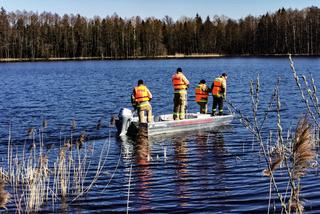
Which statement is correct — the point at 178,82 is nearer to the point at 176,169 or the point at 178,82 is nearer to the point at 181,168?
the point at 181,168

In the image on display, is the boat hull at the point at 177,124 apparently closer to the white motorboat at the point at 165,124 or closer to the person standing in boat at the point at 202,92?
the white motorboat at the point at 165,124

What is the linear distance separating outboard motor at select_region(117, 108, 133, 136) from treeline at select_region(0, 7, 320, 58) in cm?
10266

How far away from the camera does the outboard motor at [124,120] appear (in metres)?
19.1

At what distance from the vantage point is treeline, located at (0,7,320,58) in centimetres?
11962

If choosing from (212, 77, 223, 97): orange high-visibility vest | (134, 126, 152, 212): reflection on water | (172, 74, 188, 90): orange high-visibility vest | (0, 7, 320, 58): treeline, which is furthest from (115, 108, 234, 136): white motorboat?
(0, 7, 320, 58): treeline

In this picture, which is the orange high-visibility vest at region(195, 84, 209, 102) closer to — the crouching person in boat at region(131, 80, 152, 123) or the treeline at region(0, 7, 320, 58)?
the crouching person in boat at region(131, 80, 152, 123)

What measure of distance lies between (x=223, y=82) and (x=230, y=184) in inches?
403

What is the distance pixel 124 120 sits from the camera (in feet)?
63.1

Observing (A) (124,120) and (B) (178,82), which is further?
(B) (178,82)

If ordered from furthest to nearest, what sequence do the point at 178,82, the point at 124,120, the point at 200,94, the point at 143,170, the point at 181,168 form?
the point at 200,94 → the point at 178,82 → the point at 124,120 → the point at 181,168 → the point at 143,170

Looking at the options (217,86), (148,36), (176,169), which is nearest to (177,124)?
(217,86)

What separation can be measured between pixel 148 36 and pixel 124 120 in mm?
108861

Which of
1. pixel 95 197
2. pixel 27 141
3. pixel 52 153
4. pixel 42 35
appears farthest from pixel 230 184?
pixel 42 35

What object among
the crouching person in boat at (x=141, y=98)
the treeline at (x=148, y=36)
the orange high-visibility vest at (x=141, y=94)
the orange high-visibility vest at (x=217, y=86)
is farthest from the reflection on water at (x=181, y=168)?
the treeline at (x=148, y=36)
